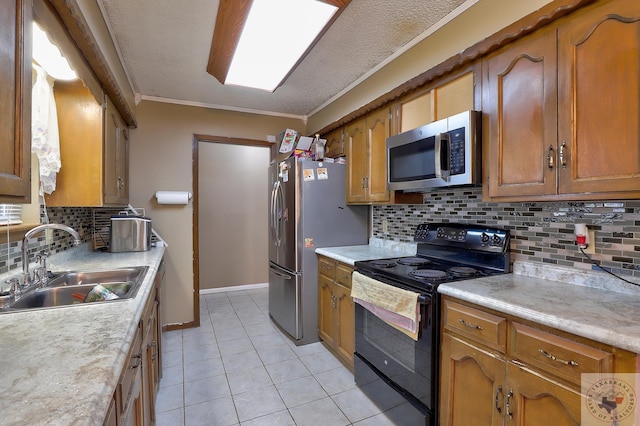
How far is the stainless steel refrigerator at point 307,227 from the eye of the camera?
8.91 ft

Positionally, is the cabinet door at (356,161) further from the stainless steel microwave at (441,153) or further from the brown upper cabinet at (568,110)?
the brown upper cabinet at (568,110)

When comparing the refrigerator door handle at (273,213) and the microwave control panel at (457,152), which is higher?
the microwave control panel at (457,152)

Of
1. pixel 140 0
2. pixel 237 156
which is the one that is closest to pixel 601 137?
pixel 140 0

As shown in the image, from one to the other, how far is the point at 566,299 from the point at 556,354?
0.94 ft

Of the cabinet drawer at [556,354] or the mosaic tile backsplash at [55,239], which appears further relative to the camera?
the mosaic tile backsplash at [55,239]

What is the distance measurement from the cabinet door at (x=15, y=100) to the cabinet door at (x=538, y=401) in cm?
173

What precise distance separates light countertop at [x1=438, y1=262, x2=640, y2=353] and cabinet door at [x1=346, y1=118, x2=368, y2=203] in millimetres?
1309

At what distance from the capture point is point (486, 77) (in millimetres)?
1587

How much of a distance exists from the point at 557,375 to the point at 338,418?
1.24 meters

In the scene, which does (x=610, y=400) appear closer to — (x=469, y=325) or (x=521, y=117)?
(x=469, y=325)

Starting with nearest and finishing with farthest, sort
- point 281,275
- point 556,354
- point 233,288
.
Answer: point 556,354, point 281,275, point 233,288

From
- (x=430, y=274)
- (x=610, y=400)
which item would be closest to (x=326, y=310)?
(x=430, y=274)

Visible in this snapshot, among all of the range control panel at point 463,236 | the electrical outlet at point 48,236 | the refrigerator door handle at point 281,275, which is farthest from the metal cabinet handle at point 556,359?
the electrical outlet at point 48,236

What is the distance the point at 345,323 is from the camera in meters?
2.39
